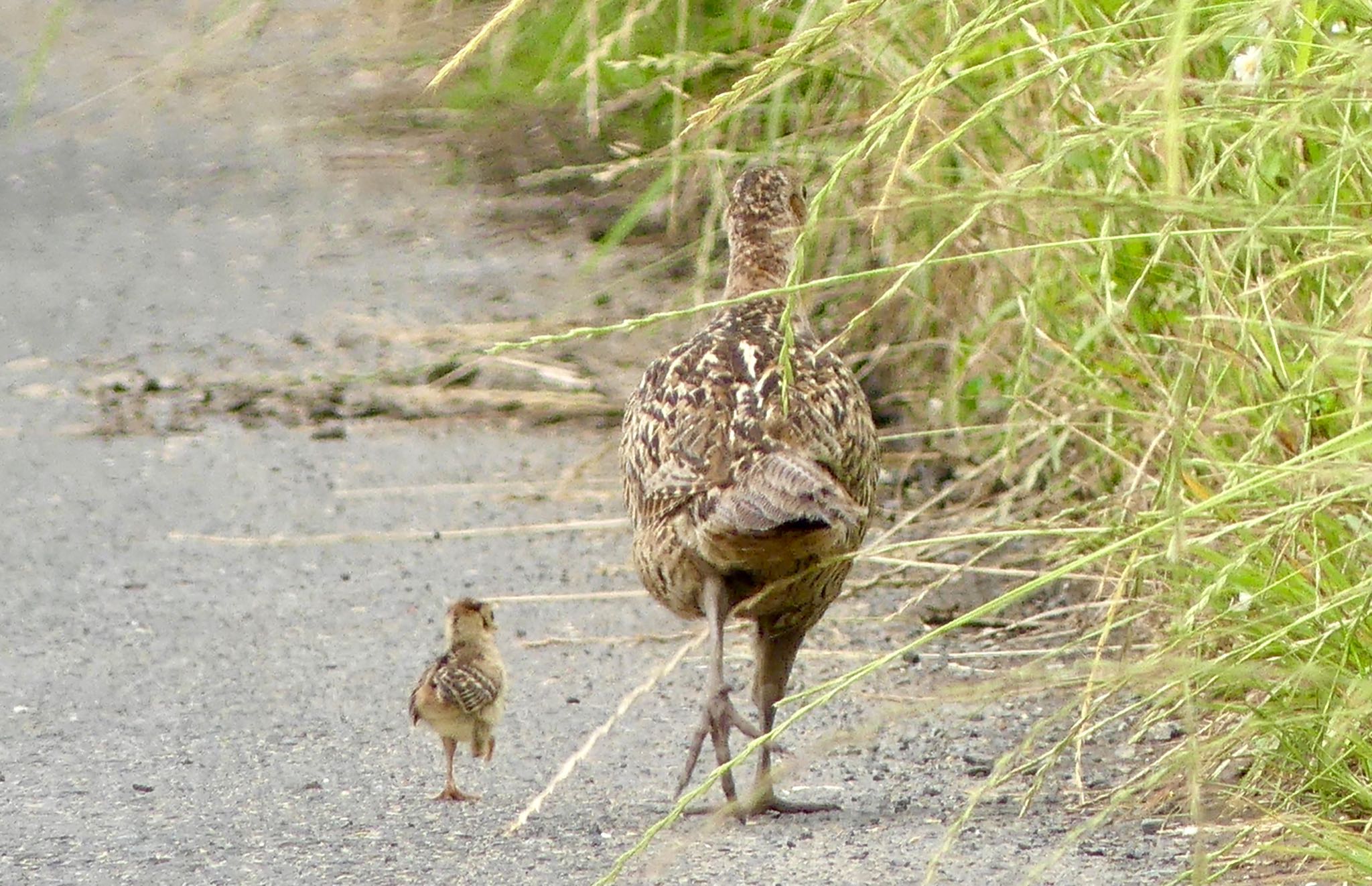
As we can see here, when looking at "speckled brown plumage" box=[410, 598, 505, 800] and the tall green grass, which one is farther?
"speckled brown plumage" box=[410, 598, 505, 800]

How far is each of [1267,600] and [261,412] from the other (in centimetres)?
533

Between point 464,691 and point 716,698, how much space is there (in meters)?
0.56

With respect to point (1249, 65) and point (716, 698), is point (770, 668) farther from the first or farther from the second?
point (1249, 65)

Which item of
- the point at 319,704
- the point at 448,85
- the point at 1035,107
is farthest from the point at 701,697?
the point at 448,85

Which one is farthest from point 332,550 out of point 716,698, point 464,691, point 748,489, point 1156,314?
point 1156,314

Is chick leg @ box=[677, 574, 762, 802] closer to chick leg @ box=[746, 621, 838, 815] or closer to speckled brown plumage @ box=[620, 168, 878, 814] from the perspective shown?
speckled brown plumage @ box=[620, 168, 878, 814]

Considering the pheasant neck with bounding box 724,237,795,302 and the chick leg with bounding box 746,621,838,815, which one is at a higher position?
the pheasant neck with bounding box 724,237,795,302

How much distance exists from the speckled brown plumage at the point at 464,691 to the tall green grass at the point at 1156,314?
1219 millimetres

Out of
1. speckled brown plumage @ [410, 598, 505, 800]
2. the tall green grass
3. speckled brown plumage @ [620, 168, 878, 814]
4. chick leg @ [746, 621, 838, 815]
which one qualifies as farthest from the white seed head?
speckled brown plumage @ [410, 598, 505, 800]

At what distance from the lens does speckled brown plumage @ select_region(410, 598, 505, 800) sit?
486cm

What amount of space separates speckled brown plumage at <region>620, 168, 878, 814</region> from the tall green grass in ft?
1.30

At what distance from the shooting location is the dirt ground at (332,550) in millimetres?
4496

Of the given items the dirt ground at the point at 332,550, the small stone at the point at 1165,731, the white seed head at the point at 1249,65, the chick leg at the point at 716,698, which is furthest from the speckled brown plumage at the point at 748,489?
the white seed head at the point at 1249,65

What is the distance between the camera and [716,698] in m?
4.88
